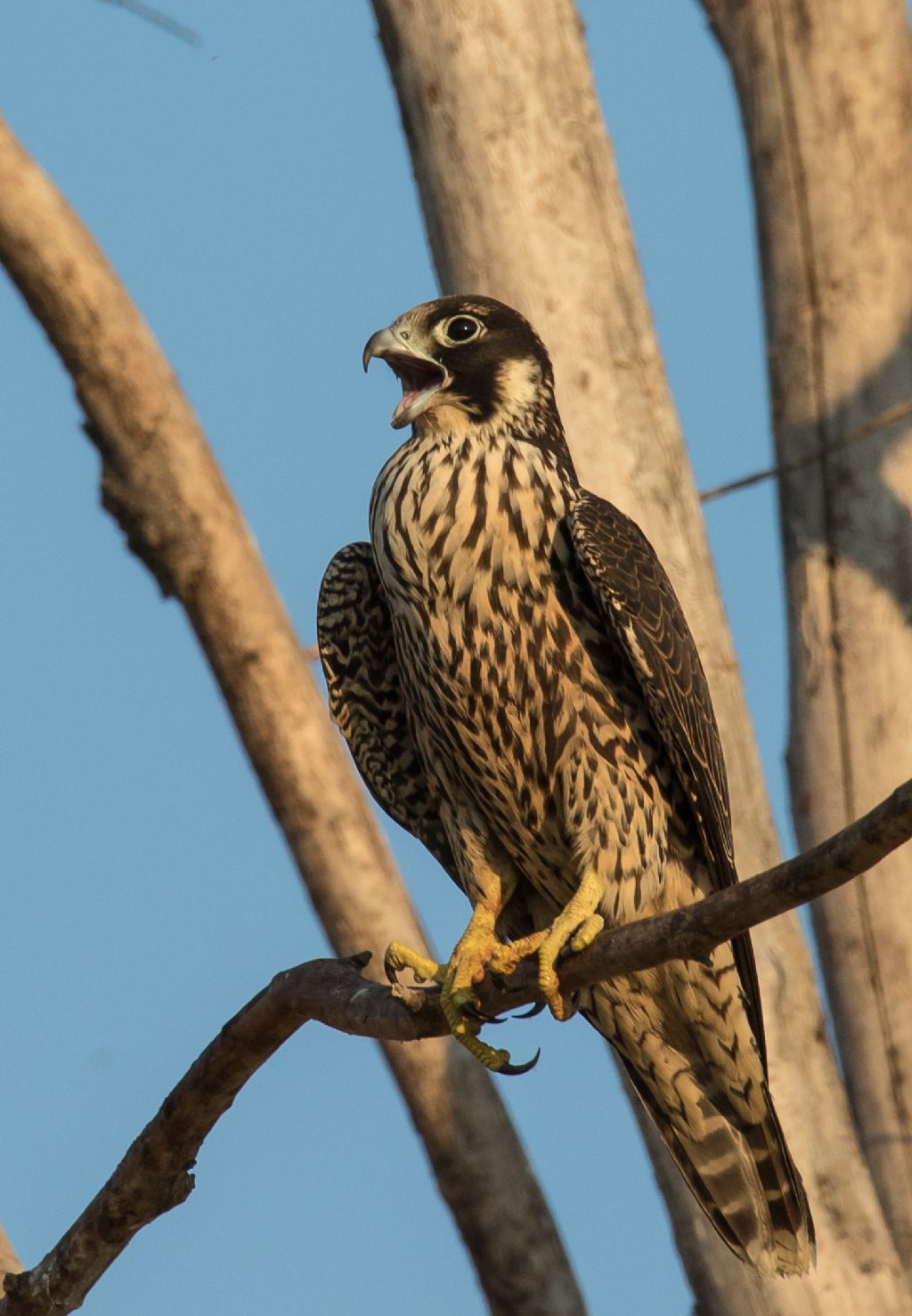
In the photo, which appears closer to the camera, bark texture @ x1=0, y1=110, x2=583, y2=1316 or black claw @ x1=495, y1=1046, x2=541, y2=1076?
black claw @ x1=495, y1=1046, x2=541, y2=1076

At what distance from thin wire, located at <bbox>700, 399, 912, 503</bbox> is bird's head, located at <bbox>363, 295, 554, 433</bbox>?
51.8 inches

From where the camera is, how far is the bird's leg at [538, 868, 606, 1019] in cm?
393

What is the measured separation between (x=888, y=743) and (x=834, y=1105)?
1.17 meters

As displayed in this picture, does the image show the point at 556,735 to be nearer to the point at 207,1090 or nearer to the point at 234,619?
the point at 207,1090

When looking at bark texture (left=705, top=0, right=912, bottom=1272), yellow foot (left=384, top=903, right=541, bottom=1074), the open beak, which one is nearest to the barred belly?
the open beak

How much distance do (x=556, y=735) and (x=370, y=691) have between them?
0.81 metres

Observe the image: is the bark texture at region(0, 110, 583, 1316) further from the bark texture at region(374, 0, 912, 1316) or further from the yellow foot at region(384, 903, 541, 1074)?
the yellow foot at region(384, 903, 541, 1074)

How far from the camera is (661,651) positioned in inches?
167

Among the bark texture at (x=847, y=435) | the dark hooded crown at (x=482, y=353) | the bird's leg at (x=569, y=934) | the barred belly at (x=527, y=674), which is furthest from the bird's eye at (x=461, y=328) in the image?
the bark texture at (x=847, y=435)

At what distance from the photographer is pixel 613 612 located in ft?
13.8

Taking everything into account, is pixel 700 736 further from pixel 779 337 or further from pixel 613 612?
pixel 779 337

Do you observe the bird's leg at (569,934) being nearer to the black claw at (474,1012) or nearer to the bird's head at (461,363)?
the black claw at (474,1012)

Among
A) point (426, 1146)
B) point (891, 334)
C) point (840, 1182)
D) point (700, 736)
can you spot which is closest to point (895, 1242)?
point (840, 1182)

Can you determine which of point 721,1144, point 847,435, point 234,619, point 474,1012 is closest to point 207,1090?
point 474,1012
